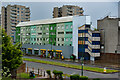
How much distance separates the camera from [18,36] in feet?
206

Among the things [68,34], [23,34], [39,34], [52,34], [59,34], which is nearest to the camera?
[68,34]

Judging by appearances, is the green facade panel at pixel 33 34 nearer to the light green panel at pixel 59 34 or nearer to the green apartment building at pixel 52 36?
the green apartment building at pixel 52 36

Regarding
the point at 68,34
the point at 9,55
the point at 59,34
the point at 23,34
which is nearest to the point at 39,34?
the point at 23,34

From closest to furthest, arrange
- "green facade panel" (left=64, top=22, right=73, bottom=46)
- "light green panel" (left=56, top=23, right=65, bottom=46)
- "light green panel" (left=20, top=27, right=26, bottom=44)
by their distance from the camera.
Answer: "green facade panel" (left=64, top=22, right=73, bottom=46) < "light green panel" (left=56, top=23, right=65, bottom=46) < "light green panel" (left=20, top=27, right=26, bottom=44)

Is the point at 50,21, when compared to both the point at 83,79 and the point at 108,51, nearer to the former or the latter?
the point at 108,51

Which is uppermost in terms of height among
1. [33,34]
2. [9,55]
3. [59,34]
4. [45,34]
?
[33,34]

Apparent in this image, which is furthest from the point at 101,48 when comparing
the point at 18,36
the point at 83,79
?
the point at 18,36

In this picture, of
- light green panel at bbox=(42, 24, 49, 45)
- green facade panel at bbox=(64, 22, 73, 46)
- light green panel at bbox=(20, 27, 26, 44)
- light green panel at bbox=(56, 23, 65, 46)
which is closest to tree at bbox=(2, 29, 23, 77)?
green facade panel at bbox=(64, 22, 73, 46)

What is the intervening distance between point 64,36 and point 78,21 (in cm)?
641

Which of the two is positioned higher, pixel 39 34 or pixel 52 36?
pixel 39 34

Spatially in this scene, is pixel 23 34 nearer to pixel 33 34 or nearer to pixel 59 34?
pixel 33 34

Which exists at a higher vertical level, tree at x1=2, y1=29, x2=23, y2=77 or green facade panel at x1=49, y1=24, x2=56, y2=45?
green facade panel at x1=49, y1=24, x2=56, y2=45

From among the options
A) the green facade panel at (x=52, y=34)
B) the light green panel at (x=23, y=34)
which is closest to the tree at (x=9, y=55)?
the green facade panel at (x=52, y=34)

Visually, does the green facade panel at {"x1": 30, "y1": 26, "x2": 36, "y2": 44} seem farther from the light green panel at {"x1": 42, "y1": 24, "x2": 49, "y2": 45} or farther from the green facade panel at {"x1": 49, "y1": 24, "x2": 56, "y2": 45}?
the green facade panel at {"x1": 49, "y1": 24, "x2": 56, "y2": 45}
